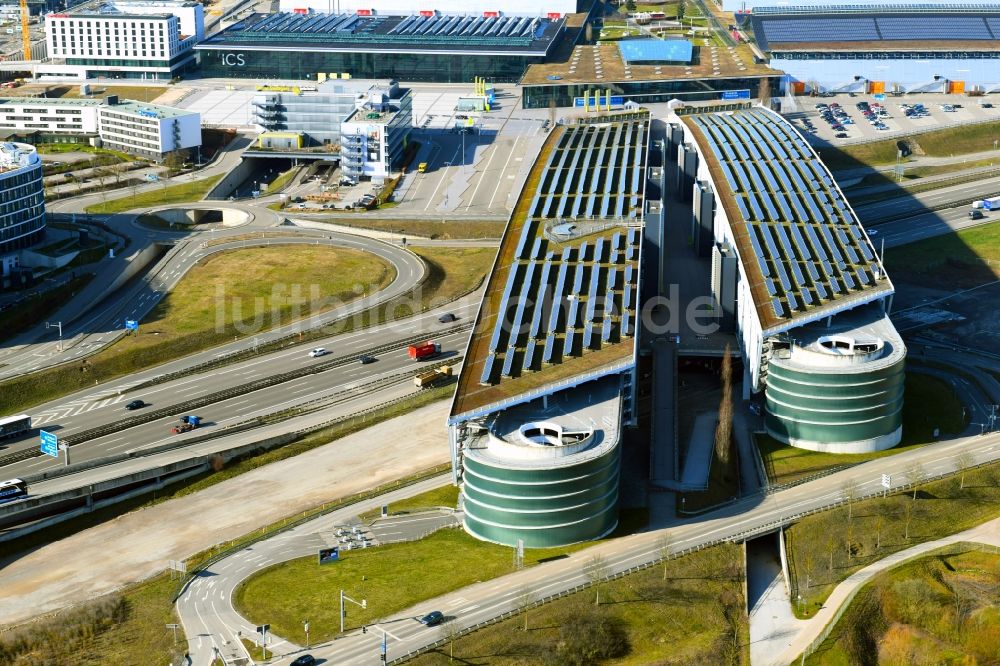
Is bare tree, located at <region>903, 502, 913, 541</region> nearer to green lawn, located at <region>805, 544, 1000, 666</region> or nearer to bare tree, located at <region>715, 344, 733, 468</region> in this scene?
green lawn, located at <region>805, 544, 1000, 666</region>

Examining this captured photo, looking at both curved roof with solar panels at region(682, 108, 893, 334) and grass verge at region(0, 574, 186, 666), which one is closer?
grass verge at region(0, 574, 186, 666)

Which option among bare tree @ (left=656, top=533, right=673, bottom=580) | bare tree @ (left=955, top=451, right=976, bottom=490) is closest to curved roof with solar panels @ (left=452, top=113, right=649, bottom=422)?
bare tree @ (left=656, top=533, right=673, bottom=580)

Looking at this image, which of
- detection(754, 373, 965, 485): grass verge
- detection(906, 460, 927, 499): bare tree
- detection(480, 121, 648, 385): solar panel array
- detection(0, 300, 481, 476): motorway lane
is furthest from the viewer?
detection(0, 300, 481, 476): motorway lane

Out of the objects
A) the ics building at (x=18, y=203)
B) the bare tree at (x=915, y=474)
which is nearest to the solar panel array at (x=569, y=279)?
the bare tree at (x=915, y=474)

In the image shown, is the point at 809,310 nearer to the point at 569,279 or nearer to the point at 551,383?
the point at 569,279

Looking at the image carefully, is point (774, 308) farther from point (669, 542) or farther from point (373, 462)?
point (373, 462)

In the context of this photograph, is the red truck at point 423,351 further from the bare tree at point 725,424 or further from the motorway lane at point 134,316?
the bare tree at point 725,424
